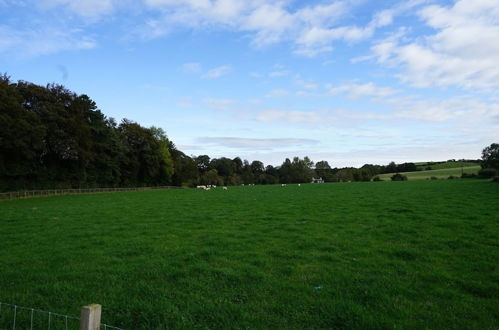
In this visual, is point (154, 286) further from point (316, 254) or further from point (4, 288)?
point (316, 254)

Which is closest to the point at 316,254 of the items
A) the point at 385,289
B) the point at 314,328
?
the point at 385,289

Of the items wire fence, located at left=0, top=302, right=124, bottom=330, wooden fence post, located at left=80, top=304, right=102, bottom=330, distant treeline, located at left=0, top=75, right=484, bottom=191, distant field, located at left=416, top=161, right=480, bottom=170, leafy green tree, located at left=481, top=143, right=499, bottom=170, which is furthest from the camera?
distant field, located at left=416, top=161, right=480, bottom=170

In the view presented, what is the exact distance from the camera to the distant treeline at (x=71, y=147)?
41.2m

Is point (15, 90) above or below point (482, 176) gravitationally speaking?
above

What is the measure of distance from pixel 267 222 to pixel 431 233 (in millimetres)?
7286

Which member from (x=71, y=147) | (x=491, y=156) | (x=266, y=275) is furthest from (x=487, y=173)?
(x=266, y=275)

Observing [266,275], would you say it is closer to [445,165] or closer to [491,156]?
[491,156]

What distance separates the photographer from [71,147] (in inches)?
1993

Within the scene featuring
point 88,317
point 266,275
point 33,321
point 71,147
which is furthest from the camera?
point 71,147

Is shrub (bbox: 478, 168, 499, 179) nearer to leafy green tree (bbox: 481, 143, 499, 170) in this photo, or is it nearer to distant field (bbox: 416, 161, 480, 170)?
leafy green tree (bbox: 481, 143, 499, 170)

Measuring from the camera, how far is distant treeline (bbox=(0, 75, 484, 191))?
41219 mm

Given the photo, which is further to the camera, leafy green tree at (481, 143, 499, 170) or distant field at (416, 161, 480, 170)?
distant field at (416, 161, 480, 170)

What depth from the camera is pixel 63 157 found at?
169 feet

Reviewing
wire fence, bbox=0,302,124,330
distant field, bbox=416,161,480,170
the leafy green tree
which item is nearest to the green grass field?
wire fence, bbox=0,302,124,330
